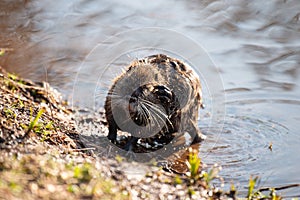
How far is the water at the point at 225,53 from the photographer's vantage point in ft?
17.5

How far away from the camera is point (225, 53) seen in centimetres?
759

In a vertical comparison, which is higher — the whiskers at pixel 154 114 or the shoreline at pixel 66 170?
the whiskers at pixel 154 114

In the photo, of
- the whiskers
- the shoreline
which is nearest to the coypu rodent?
the whiskers

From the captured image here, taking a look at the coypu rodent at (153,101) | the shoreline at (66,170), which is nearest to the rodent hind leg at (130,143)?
the coypu rodent at (153,101)

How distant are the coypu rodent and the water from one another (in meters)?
0.50

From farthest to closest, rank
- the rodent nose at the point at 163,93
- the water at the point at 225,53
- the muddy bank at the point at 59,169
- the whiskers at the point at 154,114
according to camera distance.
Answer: the water at the point at 225,53 < the rodent nose at the point at 163,93 < the whiskers at the point at 154,114 < the muddy bank at the point at 59,169

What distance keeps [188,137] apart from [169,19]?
3.48 m

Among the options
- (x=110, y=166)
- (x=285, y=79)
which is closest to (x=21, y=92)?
(x=110, y=166)

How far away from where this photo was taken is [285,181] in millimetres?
4832

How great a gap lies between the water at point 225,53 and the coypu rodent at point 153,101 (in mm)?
501

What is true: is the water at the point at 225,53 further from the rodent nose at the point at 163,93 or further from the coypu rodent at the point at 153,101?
the rodent nose at the point at 163,93

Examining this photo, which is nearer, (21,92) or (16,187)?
(16,187)

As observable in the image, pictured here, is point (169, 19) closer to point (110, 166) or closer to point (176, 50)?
point (176, 50)

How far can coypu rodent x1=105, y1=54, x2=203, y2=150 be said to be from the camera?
4543 mm
